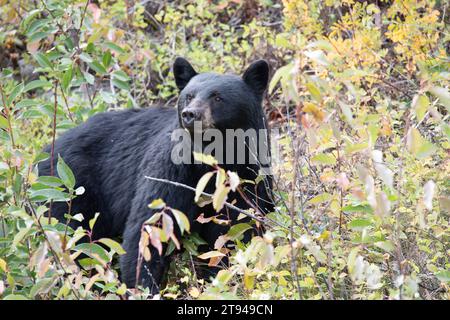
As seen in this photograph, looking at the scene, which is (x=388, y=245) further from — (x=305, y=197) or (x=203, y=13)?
(x=203, y=13)

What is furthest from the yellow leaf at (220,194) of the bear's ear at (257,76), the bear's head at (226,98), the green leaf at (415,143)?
the bear's ear at (257,76)

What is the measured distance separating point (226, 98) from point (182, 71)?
21.3 inches

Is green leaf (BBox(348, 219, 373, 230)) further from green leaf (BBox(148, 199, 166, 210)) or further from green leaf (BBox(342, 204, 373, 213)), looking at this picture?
green leaf (BBox(148, 199, 166, 210))

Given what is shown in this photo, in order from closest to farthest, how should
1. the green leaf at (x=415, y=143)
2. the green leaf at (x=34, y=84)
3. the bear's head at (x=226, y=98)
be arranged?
the green leaf at (x=415, y=143), the green leaf at (x=34, y=84), the bear's head at (x=226, y=98)

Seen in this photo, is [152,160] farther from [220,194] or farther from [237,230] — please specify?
[220,194]

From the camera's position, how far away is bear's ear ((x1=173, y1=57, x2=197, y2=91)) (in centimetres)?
607

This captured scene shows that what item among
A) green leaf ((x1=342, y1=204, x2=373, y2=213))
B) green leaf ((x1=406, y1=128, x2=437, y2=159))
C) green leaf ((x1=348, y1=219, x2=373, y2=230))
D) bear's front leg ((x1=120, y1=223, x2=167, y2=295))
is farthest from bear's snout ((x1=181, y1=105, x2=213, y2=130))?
green leaf ((x1=406, y1=128, x2=437, y2=159))

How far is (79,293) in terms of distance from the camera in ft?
12.6

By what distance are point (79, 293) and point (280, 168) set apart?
263cm

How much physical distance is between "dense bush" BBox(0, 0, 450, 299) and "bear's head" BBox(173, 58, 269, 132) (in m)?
0.40

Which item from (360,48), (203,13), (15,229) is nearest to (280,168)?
(360,48)

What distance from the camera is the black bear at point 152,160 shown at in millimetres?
5691

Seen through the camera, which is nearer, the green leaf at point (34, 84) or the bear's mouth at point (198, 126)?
the green leaf at point (34, 84)

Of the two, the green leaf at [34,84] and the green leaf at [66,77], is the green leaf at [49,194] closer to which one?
the green leaf at [34,84]
